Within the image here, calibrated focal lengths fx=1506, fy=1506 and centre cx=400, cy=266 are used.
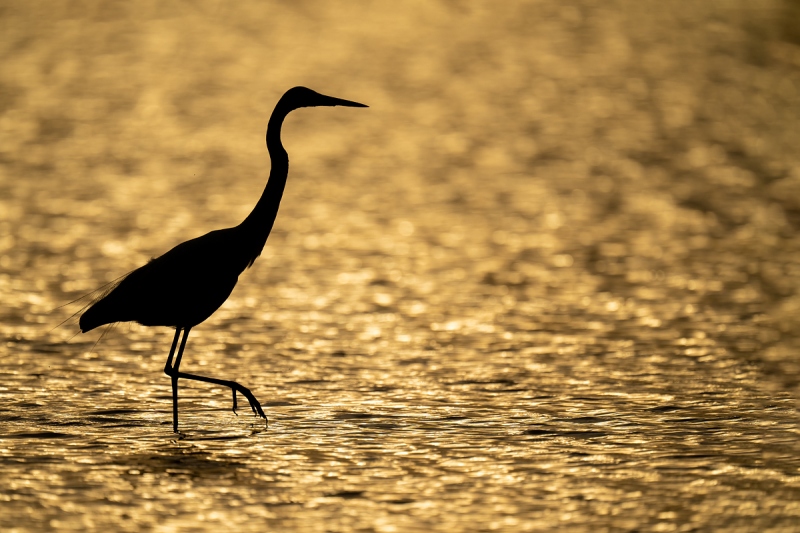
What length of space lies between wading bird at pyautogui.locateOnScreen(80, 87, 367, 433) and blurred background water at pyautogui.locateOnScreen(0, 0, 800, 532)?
579mm

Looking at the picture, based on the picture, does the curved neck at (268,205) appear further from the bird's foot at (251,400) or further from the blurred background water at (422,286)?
the blurred background water at (422,286)

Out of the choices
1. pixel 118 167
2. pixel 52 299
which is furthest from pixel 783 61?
pixel 52 299

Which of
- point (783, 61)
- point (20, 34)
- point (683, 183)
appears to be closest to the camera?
point (683, 183)

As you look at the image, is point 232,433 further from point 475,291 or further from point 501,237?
point 501,237

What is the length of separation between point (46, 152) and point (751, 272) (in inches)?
389

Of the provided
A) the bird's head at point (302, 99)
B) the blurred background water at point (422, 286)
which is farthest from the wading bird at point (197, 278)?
the blurred background water at point (422, 286)

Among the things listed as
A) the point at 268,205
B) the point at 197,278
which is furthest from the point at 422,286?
the point at 197,278

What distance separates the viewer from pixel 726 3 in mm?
33969

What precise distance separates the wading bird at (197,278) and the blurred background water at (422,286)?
1.90 ft

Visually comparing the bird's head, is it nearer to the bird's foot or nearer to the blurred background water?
the bird's foot

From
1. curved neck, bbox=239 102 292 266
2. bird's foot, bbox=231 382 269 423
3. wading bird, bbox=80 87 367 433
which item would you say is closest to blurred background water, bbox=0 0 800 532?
bird's foot, bbox=231 382 269 423

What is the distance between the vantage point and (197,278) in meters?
8.81

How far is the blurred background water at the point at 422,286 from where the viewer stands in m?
7.55

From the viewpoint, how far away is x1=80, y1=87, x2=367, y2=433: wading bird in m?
8.77
